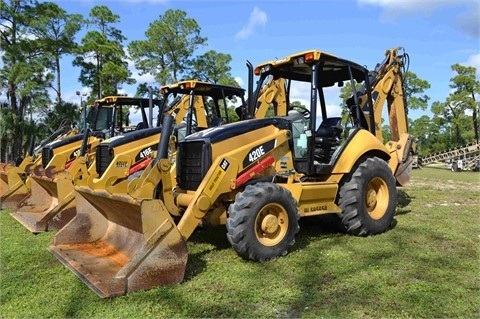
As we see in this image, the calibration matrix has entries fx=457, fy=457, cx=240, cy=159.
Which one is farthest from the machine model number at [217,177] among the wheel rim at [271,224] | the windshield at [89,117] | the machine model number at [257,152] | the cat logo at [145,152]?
the windshield at [89,117]

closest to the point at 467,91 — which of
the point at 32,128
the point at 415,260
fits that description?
the point at 32,128

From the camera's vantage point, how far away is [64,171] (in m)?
8.55

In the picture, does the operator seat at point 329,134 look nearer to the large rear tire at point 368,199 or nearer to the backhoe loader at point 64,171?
the large rear tire at point 368,199

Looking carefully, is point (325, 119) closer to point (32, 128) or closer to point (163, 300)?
point (163, 300)

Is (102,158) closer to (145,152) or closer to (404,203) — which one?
(145,152)

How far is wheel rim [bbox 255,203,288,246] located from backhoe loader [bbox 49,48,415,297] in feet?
0.04

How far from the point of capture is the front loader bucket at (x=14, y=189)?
10.7 meters

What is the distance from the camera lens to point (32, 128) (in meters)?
25.5

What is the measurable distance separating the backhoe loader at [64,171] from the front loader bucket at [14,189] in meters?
0.27

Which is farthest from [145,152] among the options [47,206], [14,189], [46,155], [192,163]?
[46,155]

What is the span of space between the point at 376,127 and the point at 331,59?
1.89m

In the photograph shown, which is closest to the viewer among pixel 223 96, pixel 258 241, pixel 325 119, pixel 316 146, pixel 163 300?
pixel 163 300

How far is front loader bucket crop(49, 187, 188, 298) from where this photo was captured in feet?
14.2

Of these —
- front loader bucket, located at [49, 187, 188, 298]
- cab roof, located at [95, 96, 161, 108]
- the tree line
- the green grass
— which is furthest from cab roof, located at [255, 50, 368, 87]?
the tree line
